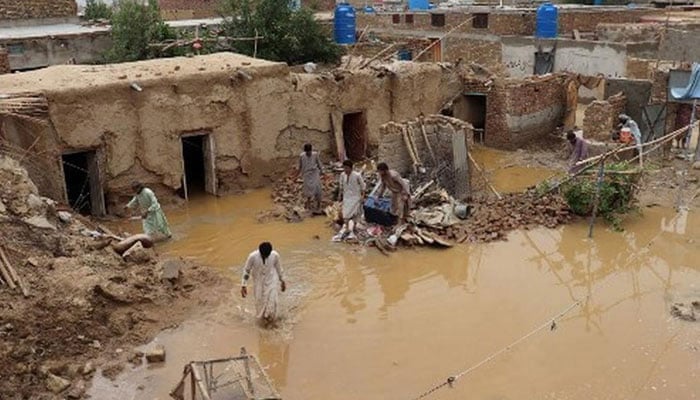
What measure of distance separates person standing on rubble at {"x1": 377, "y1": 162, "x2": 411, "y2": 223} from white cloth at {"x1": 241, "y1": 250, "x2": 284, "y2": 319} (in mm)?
3269

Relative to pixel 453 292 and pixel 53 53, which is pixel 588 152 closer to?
pixel 453 292

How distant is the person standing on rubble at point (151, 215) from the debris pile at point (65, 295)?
3.38ft

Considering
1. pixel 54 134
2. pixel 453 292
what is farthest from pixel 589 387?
pixel 54 134

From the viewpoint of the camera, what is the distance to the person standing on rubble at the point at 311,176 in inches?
495

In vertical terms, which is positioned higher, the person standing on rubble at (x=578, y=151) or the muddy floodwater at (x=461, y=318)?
the person standing on rubble at (x=578, y=151)

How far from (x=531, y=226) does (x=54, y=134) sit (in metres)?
8.34

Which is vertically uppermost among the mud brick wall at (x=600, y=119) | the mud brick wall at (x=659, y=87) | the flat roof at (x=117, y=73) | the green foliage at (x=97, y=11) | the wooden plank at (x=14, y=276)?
the green foliage at (x=97, y=11)

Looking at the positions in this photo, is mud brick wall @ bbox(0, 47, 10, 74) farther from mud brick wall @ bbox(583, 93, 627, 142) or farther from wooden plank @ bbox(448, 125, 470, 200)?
mud brick wall @ bbox(583, 93, 627, 142)

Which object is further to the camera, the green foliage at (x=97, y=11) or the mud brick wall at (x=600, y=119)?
the green foliage at (x=97, y=11)

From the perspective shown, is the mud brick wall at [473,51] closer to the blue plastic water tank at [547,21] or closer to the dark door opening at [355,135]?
the blue plastic water tank at [547,21]

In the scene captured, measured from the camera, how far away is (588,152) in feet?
45.4

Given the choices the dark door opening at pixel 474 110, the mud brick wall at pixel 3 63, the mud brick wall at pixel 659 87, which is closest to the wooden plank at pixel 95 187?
the mud brick wall at pixel 3 63

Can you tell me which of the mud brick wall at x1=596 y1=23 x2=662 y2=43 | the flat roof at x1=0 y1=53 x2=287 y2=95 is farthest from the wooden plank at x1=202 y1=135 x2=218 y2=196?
the mud brick wall at x1=596 y1=23 x2=662 y2=43

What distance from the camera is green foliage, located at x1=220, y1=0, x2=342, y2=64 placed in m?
19.7
